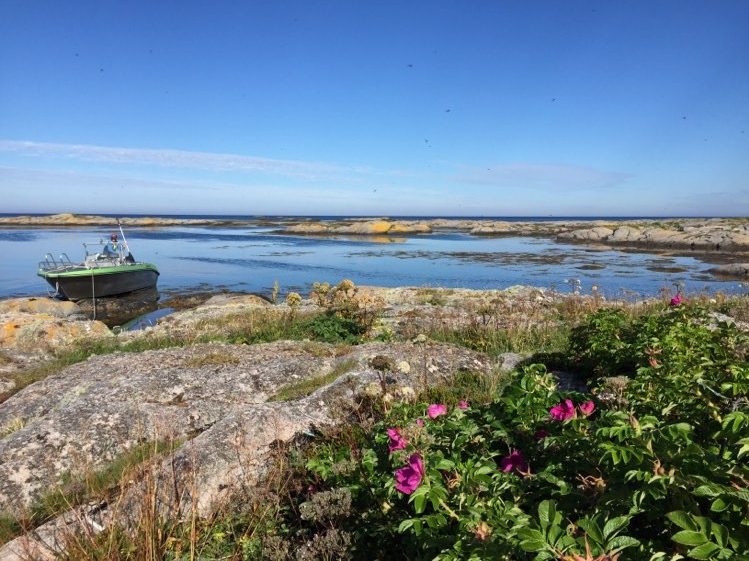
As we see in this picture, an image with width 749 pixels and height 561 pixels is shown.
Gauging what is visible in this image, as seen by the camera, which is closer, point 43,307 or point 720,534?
point 720,534

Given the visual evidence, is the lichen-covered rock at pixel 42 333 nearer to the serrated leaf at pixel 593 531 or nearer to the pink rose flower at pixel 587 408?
the pink rose flower at pixel 587 408

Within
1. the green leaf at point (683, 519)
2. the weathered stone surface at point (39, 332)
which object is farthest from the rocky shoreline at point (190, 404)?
the green leaf at point (683, 519)

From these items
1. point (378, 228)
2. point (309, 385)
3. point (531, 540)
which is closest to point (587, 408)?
point (531, 540)

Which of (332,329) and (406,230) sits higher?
(406,230)

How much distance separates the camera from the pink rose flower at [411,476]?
7.27 feet

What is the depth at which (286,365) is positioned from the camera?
766cm

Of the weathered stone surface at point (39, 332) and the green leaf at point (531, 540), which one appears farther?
the weathered stone surface at point (39, 332)

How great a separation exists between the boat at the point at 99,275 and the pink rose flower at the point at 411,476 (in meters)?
22.6

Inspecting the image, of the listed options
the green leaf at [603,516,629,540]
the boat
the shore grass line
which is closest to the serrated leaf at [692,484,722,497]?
the green leaf at [603,516,629,540]

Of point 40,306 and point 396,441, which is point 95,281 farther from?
point 396,441

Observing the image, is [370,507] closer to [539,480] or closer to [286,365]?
[539,480]

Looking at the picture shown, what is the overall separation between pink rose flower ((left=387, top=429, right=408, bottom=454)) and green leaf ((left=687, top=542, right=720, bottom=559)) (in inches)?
61.5

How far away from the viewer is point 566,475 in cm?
239

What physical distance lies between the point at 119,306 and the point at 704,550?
25221mm
